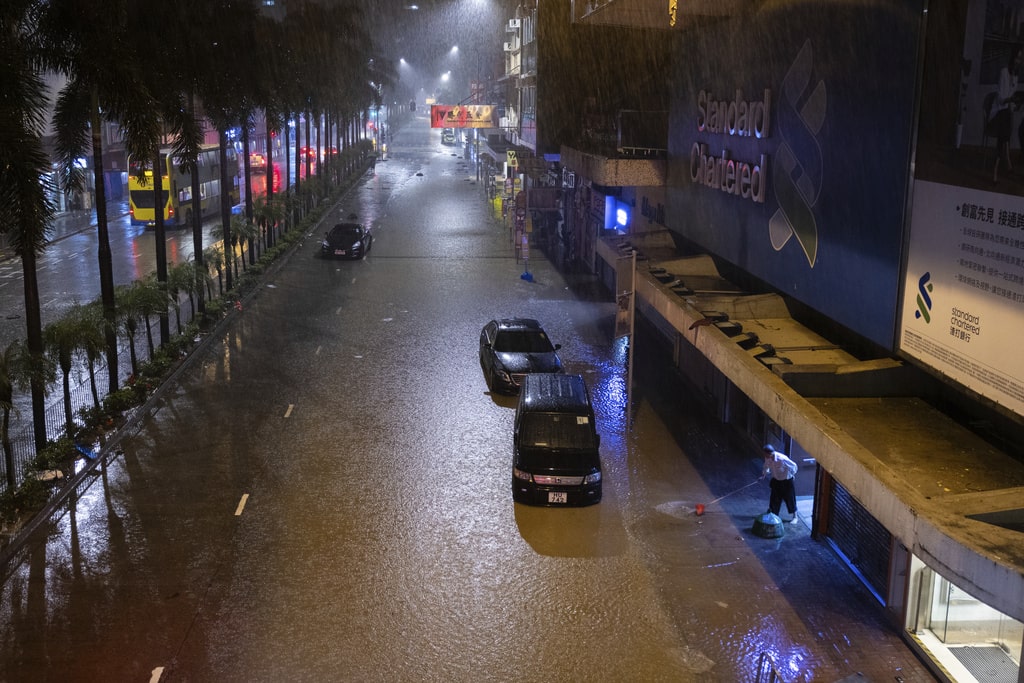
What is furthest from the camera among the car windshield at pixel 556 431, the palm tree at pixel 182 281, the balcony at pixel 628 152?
the balcony at pixel 628 152

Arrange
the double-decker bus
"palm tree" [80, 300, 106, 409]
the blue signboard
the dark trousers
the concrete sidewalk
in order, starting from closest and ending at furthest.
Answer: the blue signboard
the dark trousers
"palm tree" [80, 300, 106, 409]
the concrete sidewalk
the double-decker bus

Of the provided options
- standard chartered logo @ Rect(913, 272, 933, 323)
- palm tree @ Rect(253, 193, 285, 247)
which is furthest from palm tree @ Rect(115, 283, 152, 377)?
palm tree @ Rect(253, 193, 285, 247)

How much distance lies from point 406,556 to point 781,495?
18.9 ft

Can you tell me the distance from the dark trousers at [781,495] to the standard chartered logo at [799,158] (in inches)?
137

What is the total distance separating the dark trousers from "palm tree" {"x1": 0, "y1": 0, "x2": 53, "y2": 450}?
11.6 meters

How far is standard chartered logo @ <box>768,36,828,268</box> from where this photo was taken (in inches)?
588

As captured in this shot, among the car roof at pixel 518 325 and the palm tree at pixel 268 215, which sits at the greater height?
the palm tree at pixel 268 215

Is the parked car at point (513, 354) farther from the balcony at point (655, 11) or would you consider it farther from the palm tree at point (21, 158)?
the palm tree at point (21, 158)

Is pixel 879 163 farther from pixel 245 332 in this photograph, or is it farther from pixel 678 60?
pixel 245 332

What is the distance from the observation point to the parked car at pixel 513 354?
69.8 feet

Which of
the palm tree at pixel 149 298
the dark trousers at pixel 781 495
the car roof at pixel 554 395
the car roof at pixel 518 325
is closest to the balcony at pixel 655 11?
the car roof at pixel 518 325

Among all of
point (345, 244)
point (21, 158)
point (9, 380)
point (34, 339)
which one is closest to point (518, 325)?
point (34, 339)

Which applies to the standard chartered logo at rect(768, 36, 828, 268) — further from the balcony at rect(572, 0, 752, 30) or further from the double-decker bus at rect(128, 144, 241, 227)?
the double-decker bus at rect(128, 144, 241, 227)

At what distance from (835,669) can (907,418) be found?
307cm
